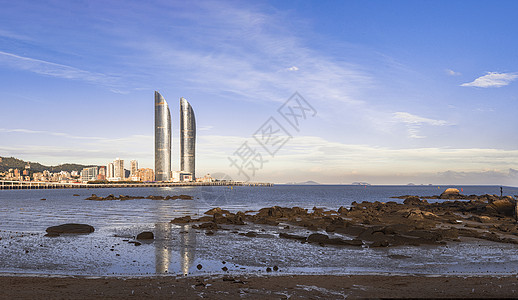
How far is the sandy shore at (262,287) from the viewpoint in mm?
13445

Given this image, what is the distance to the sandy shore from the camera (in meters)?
13.4

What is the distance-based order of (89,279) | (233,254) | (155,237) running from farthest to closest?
(155,237) < (233,254) < (89,279)

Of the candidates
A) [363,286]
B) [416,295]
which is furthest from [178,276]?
[416,295]

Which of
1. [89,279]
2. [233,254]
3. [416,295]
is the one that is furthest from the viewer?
[233,254]

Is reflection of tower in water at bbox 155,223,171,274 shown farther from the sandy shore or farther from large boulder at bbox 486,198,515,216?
large boulder at bbox 486,198,515,216

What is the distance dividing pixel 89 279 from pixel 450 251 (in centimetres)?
2185

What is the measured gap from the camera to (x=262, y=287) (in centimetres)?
1497

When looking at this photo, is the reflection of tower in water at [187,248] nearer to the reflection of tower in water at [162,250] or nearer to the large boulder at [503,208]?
the reflection of tower in water at [162,250]

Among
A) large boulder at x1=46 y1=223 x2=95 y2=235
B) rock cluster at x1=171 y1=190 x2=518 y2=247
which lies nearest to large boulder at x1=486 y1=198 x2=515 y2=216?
rock cluster at x1=171 y1=190 x2=518 y2=247

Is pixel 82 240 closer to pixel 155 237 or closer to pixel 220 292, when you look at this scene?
pixel 155 237

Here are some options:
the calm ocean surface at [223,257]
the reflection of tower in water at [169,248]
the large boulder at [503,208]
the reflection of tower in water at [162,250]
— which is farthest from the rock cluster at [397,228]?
the reflection of tower in water at [162,250]

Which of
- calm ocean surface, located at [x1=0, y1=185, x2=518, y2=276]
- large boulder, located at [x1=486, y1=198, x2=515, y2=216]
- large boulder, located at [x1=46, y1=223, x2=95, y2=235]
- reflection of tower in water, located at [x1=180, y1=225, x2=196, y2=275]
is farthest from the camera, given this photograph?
large boulder, located at [x1=486, y1=198, x2=515, y2=216]

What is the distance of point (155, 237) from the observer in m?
30.5

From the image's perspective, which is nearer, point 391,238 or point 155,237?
point 391,238
